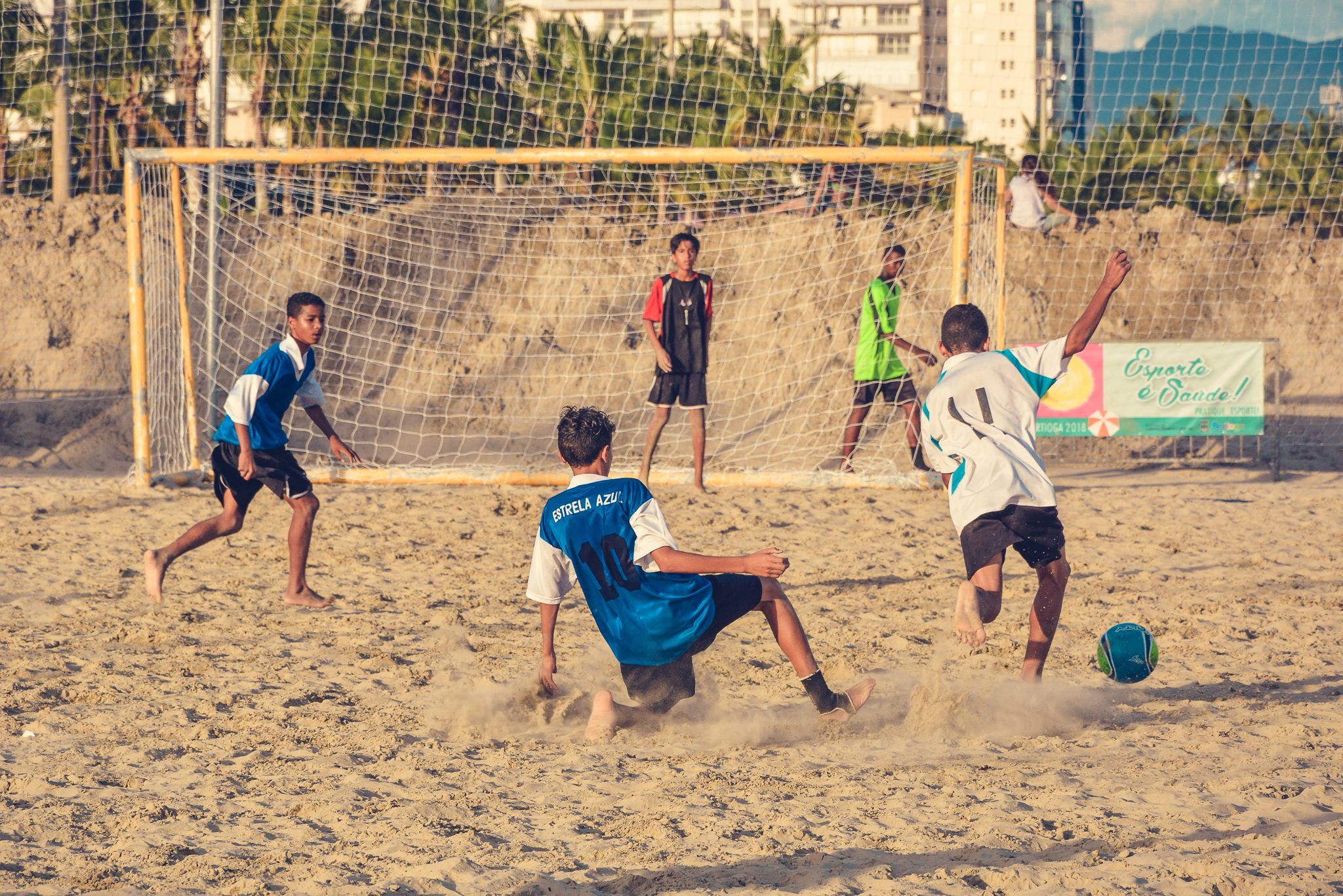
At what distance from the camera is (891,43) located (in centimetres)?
5762

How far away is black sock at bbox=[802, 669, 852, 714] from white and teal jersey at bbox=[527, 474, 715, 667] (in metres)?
0.42

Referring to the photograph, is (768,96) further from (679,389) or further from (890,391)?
(679,389)

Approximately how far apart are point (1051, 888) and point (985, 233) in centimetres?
791

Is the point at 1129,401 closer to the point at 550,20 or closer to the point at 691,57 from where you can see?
the point at 691,57

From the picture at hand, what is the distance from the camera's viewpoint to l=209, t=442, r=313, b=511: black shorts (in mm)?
5797

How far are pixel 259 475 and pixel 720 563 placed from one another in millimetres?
2965

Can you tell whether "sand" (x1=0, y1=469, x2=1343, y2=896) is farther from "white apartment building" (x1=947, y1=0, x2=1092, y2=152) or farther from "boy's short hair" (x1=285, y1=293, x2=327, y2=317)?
"white apartment building" (x1=947, y1=0, x2=1092, y2=152)

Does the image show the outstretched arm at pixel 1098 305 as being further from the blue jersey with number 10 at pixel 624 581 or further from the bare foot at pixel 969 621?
the blue jersey with number 10 at pixel 624 581

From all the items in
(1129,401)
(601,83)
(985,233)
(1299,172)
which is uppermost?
(601,83)

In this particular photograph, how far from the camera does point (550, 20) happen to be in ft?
50.6

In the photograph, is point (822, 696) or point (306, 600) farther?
point (306, 600)

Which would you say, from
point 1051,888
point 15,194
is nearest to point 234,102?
point 15,194

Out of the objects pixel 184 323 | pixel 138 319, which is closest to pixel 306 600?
pixel 138 319

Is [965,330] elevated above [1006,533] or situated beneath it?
elevated above
